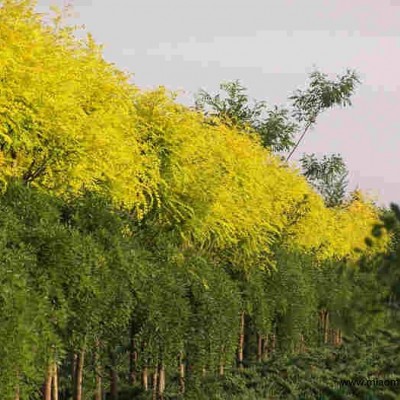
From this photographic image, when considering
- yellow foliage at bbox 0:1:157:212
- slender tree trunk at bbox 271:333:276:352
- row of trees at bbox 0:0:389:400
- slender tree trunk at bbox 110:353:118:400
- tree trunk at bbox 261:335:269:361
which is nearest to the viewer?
row of trees at bbox 0:0:389:400

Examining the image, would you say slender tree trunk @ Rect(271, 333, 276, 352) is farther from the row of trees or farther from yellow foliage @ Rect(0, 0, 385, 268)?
yellow foliage @ Rect(0, 0, 385, 268)

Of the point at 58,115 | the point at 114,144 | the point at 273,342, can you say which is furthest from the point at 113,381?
the point at 273,342

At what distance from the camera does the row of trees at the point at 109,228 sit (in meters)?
13.9

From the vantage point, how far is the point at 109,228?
669 inches

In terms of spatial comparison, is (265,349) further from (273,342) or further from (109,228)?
(109,228)

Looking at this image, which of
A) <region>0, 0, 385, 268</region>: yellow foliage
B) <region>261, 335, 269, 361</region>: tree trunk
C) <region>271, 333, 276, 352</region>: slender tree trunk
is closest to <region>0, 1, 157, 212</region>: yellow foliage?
<region>0, 0, 385, 268</region>: yellow foliage

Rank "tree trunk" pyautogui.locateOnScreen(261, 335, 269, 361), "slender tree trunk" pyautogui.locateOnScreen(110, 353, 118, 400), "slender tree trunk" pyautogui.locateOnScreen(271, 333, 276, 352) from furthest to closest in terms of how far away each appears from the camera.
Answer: "slender tree trunk" pyautogui.locateOnScreen(271, 333, 276, 352) → "tree trunk" pyautogui.locateOnScreen(261, 335, 269, 361) → "slender tree trunk" pyautogui.locateOnScreen(110, 353, 118, 400)

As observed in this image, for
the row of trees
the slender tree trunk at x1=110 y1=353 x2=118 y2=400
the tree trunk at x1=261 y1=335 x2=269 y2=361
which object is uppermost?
the row of trees

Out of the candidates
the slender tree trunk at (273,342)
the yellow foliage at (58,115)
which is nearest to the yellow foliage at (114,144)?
the yellow foliage at (58,115)

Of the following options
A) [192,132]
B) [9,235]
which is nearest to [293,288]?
[192,132]

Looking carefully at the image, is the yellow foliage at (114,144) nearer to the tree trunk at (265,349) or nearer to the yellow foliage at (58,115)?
the yellow foliage at (58,115)

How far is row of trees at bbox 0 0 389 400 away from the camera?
13945 millimetres

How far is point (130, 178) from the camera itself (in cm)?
1909

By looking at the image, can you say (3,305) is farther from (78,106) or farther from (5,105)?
(78,106)
